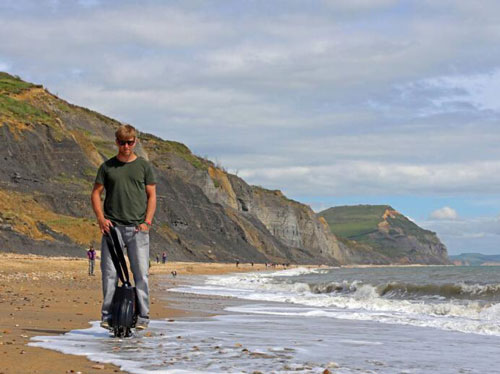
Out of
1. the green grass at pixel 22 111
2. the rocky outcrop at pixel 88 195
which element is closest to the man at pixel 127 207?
the rocky outcrop at pixel 88 195

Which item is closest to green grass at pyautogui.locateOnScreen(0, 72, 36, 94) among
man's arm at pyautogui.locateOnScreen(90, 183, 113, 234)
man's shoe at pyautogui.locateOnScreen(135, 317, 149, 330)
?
man's arm at pyautogui.locateOnScreen(90, 183, 113, 234)

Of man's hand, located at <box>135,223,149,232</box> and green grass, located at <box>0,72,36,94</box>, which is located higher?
green grass, located at <box>0,72,36,94</box>

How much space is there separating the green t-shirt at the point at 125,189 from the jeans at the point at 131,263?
13cm

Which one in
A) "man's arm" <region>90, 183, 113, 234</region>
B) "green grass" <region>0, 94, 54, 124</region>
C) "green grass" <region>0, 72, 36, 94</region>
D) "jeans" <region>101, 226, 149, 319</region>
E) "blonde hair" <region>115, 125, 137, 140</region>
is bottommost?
"jeans" <region>101, 226, 149, 319</region>

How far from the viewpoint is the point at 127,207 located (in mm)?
7609

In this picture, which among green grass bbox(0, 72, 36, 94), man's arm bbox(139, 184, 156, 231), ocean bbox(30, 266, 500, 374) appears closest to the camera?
ocean bbox(30, 266, 500, 374)

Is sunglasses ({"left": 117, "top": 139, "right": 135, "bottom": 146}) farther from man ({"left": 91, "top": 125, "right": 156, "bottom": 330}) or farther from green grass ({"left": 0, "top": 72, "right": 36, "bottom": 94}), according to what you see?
green grass ({"left": 0, "top": 72, "right": 36, "bottom": 94})

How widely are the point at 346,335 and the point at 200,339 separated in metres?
A: 2.57

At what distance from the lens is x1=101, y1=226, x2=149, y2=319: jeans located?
24.9 ft

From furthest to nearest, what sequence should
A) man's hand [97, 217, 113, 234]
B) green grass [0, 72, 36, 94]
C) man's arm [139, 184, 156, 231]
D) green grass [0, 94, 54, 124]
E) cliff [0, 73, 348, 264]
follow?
green grass [0, 72, 36, 94] → green grass [0, 94, 54, 124] → cliff [0, 73, 348, 264] → man's arm [139, 184, 156, 231] → man's hand [97, 217, 113, 234]

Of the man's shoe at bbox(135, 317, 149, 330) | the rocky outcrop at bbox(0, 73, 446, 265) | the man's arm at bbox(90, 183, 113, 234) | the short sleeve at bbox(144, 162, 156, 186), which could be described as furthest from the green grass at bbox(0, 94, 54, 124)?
the man's shoe at bbox(135, 317, 149, 330)

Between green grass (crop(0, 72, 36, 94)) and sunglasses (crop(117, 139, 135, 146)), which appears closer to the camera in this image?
sunglasses (crop(117, 139, 135, 146))

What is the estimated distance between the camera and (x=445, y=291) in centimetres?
2531

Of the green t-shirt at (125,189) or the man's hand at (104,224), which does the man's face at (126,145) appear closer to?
the green t-shirt at (125,189)
